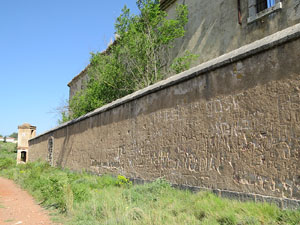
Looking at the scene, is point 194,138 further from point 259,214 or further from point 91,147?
point 91,147

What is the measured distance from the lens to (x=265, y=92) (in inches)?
186

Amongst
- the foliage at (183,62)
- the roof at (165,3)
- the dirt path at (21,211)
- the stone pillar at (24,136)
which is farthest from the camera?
the stone pillar at (24,136)

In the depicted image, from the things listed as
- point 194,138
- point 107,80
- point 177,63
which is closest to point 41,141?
point 107,80

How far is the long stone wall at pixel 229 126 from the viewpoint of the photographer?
14.4 ft

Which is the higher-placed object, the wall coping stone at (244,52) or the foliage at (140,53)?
the foliage at (140,53)

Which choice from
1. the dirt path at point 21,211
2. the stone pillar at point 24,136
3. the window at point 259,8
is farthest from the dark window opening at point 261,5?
the stone pillar at point 24,136

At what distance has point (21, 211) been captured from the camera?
22.2 ft

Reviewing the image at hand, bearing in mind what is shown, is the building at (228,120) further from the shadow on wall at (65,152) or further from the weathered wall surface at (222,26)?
the shadow on wall at (65,152)

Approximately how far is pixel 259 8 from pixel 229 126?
5.90 meters

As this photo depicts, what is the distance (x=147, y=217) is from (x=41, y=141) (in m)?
17.2

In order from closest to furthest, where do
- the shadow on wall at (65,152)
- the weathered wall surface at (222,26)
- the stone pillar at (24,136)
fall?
the weathered wall surface at (222,26) < the shadow on wall at (65,152) < the stone pillar at (24,136)

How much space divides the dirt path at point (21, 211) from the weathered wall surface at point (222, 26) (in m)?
7.68

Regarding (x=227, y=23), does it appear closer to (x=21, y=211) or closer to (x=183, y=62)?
(x=183, y=62)

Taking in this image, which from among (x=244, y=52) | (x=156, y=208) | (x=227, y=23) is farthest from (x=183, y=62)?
(x=156, y=208)
